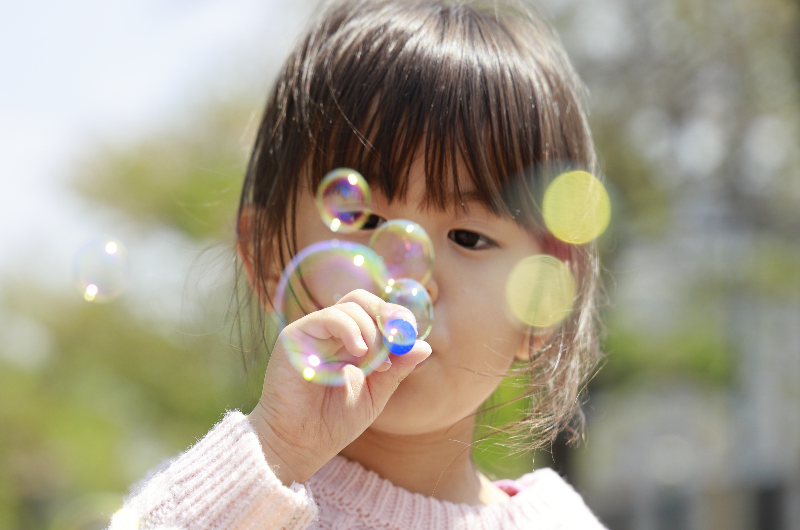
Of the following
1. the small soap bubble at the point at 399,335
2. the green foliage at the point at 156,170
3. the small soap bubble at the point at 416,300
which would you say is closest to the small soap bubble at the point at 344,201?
the small soap bubble at the point at 416,300

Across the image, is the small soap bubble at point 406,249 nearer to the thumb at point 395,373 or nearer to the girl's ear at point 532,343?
the thumb at point 395,373

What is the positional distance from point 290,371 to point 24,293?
8.22 metres

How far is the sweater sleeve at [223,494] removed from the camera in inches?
34.0

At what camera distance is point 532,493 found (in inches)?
51.4

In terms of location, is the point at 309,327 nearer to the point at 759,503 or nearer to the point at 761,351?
the point at 759,503

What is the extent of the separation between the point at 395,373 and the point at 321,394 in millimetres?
107

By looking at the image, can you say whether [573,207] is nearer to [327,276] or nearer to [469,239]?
[469,239]

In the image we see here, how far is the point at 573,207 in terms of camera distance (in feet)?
4.30

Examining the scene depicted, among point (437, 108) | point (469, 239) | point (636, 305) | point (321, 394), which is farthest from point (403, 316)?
point (636, 305)

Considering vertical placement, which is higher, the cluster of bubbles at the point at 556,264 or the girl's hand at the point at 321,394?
the cluster of bubbles at the point at 556,264

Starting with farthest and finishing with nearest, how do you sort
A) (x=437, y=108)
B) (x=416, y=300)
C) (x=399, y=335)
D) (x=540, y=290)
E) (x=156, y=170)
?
(x=156, y=170), (x=540, y=290), (x=437, y=108), (x=416, y=300), (x=399, y=335)

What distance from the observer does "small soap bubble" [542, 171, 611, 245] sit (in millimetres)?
1229

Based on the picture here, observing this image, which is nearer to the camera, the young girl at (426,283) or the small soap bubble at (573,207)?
the young girl at (426,283)

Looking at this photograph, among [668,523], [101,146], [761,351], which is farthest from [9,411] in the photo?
[761,351]
